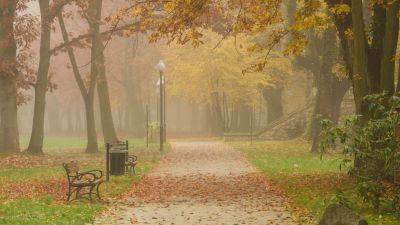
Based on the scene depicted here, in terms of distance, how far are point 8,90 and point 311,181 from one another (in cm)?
1494

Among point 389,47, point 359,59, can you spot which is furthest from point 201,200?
point 389,47

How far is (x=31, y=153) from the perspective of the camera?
2567 centimetres

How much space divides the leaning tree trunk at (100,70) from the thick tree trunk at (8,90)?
13.7ft

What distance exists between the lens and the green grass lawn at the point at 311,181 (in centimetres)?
1048

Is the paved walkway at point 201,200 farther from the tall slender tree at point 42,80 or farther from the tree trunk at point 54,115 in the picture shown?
the tree trunk at point 54,115

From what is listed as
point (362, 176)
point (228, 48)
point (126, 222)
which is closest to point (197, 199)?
point (126, 222)

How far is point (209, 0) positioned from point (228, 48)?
25678 mm

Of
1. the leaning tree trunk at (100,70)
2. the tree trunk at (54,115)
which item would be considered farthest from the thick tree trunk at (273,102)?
the tree trunk at (54,115)

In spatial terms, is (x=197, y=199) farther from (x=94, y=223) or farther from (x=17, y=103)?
(x=17, y=103)

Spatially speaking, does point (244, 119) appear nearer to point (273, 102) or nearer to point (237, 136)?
point (273, 102)

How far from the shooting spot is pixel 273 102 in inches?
1838

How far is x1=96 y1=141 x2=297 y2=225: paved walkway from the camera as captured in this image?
414 inches

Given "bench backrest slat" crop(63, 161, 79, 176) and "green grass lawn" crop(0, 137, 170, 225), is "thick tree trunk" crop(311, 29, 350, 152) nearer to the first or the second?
"green grass lawn" crop(0, 137, 170, 225)

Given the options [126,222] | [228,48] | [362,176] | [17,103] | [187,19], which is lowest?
[126,222]
